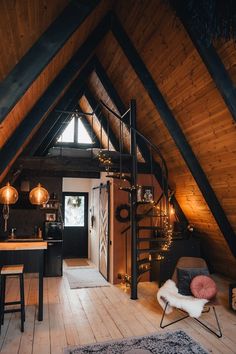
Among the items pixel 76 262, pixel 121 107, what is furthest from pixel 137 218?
pixel 76 262

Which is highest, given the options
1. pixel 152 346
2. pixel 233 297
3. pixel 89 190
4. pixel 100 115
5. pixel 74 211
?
pixel 100 115

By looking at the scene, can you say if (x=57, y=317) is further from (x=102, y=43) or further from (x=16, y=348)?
(x=102, y=43)

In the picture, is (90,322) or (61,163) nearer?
(90,322)

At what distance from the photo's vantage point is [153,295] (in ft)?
17.2

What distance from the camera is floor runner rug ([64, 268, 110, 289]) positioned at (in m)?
6.01

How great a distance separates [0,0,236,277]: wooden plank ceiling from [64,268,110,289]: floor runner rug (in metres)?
2.78

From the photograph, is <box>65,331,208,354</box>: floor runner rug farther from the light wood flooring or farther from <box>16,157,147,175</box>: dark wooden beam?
<box>16,157,147,175</box>: dark wooden beam

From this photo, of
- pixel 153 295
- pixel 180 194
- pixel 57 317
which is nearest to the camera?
pixel 57 317

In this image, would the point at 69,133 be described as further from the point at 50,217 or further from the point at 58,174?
the point at 50,217

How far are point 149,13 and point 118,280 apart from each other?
5251mm

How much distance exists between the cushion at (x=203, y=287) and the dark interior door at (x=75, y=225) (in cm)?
631

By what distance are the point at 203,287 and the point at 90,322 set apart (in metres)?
1.70

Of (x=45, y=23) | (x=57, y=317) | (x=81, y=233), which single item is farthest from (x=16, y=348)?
(x=81, y=233)

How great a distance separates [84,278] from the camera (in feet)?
21.7
